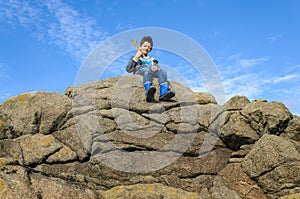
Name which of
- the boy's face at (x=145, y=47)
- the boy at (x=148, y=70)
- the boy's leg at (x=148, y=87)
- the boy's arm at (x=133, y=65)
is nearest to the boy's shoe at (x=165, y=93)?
the boy at (x=148, y=70)

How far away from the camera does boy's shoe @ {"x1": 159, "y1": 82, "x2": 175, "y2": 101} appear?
1867 centimetres

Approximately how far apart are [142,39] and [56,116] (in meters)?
8.12

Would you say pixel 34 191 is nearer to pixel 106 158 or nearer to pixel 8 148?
pixel 106 158

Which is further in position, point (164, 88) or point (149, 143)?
point (164, 88)

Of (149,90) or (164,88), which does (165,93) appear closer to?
(164,88)

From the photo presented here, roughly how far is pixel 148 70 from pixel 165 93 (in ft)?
7.26

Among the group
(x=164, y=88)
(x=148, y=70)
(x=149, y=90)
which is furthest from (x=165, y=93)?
(x=148, y=70)

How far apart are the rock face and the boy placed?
70cm

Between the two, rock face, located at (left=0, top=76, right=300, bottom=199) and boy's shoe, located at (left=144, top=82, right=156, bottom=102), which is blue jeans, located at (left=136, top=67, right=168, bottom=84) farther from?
rock face, located at (left=0, top=76, right=300, bottom=199)

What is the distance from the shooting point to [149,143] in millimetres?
16969

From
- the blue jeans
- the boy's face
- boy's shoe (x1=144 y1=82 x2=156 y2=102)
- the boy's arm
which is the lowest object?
boy's shoe (x1=144 y1=82 x2=156 y2=102)

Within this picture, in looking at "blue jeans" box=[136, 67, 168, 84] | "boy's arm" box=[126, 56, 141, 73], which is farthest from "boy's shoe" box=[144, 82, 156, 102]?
"boy's arm" box=[126, 56, 141, 73]

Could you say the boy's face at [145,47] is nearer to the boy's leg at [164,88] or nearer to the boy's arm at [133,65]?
the boy's arm at [133,65]

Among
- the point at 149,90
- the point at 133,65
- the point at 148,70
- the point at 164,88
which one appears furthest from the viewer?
the point at 133,65
